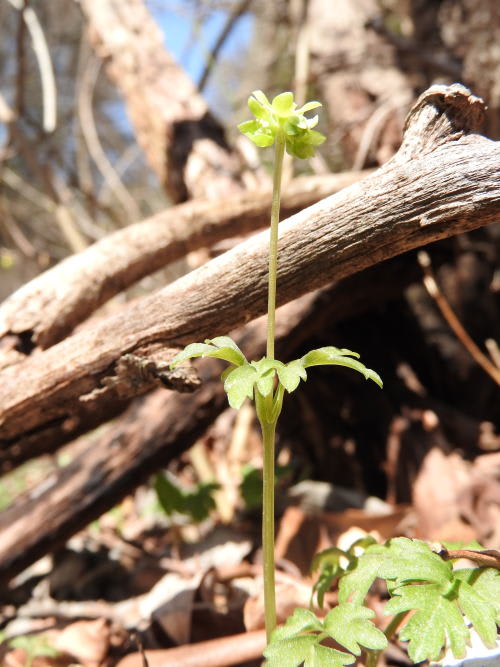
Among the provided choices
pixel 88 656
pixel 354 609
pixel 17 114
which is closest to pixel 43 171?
pixel 17 114

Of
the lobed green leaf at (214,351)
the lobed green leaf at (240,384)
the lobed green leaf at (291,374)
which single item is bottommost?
the lobed green leaf at (291,374)

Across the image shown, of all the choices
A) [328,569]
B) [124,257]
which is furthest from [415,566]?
[124,257]

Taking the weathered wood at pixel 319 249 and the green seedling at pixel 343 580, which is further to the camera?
the weathered wood at pixel 319 249

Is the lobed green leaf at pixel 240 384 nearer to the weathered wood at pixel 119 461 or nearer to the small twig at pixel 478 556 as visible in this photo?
the small twig at pixel 478 556

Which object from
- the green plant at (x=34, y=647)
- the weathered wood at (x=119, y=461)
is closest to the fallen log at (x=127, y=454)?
the weathered wood at (x=119, y=461)

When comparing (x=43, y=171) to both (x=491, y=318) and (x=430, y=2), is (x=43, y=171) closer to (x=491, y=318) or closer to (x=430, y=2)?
(x=430, y=2)

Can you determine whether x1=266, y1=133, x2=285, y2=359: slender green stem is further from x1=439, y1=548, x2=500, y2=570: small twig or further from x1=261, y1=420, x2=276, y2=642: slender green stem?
x1=439, y1=548, x2=500, y2=570: small twig
